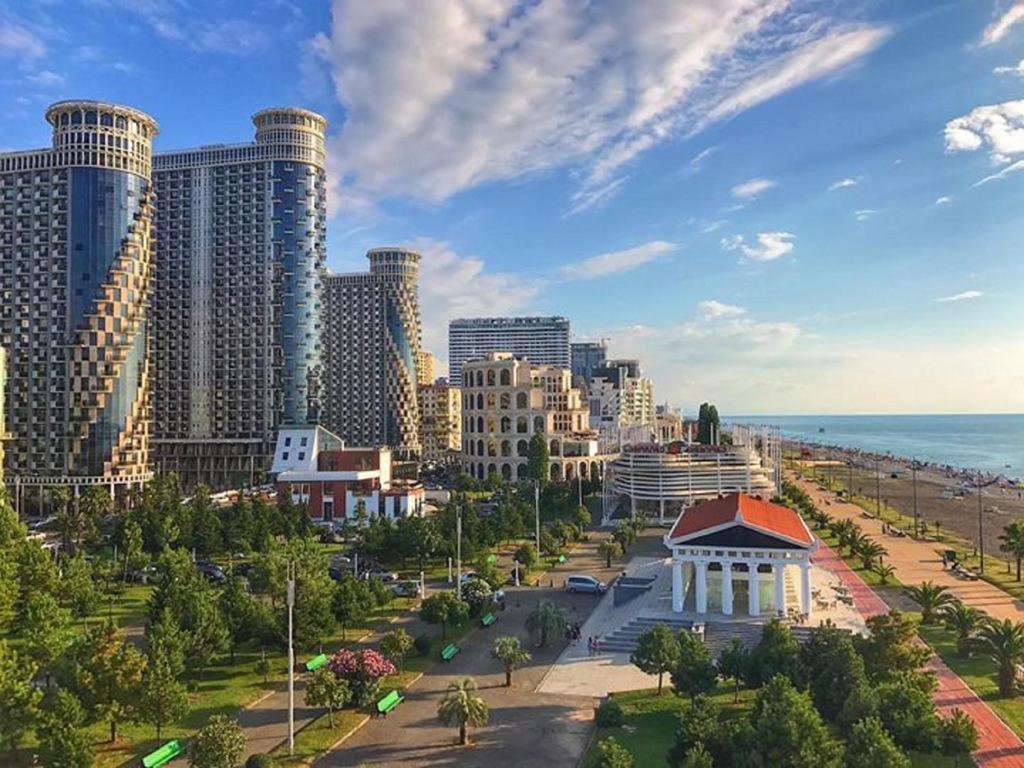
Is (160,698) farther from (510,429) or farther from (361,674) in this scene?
(510,429)

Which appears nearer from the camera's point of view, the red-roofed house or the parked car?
the red-roofed house

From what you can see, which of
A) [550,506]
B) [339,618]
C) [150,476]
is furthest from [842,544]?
[150,476]

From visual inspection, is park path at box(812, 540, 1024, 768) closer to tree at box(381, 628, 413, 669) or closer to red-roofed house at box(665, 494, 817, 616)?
red-roofed house at box(665, 494, 817, 616)

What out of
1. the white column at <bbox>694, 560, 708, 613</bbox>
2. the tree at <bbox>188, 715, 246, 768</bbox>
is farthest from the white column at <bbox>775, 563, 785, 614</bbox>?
the tree at <bbox>188, 715, 246, 768</bbox>

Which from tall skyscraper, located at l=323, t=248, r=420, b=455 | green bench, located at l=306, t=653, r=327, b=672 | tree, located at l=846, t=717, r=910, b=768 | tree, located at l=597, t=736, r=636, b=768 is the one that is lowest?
green bench, located at l=306, t=653, r=327, b=672

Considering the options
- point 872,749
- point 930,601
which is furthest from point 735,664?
point 930,601

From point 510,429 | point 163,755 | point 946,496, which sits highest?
point 510,429

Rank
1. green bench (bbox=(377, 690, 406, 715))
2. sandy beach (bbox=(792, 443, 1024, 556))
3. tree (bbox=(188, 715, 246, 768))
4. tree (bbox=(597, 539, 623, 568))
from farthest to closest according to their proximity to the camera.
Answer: sandy beach (bbox=(792, 443, 1024, 556)) < tree (bbox=(597, 539, 623, 568)) < green bench (bbox=(377, 690, 406, 715)) < tree (bbox=(188, 715, 246, 768))

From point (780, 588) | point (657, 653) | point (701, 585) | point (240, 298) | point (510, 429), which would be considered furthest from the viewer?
point (240, 298)
